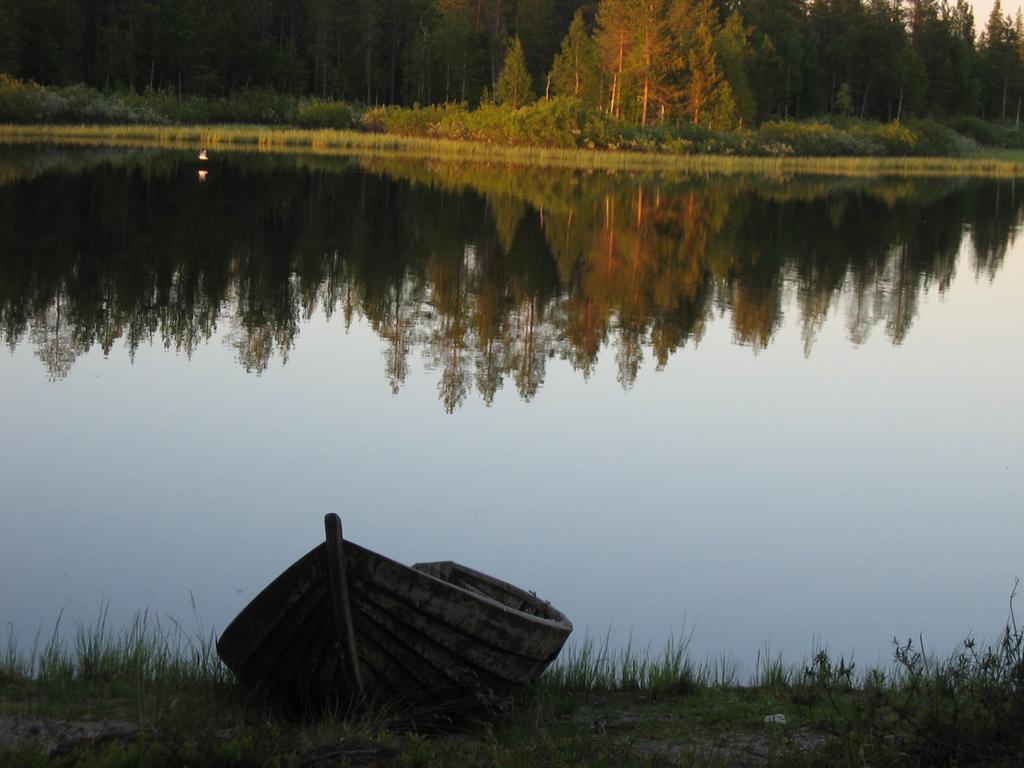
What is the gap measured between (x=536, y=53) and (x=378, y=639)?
270ft

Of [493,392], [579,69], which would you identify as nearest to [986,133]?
[579,69]

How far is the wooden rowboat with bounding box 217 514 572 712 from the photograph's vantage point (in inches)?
197

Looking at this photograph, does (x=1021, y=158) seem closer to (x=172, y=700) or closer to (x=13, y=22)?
(x=13, y=22)

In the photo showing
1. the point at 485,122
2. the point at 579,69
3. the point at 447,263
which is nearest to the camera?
the point at 447,263

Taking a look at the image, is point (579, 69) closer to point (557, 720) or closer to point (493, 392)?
point (493, 392)

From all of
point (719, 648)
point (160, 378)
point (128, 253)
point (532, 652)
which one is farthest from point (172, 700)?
point (128, 253)

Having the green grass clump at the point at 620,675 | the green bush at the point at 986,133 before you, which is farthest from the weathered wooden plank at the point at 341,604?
the green bush at the point at 986,133

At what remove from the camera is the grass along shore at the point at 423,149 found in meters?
54.2

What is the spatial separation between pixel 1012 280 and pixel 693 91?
44.5 meters

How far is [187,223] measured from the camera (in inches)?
978

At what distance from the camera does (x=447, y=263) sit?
21969 mm

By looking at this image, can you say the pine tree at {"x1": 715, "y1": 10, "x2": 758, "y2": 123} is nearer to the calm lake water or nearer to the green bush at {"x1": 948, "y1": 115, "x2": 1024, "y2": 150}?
the green bush at {"x1": 948, "y1": 115, "x2": 1024, "y2": 150}

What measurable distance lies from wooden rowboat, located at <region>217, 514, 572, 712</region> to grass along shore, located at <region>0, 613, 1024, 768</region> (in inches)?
4.5

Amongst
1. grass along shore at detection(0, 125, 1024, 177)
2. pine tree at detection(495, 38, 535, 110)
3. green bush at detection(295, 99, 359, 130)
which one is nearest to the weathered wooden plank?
grass along shore at detection(0, 125, 1024, 177)
